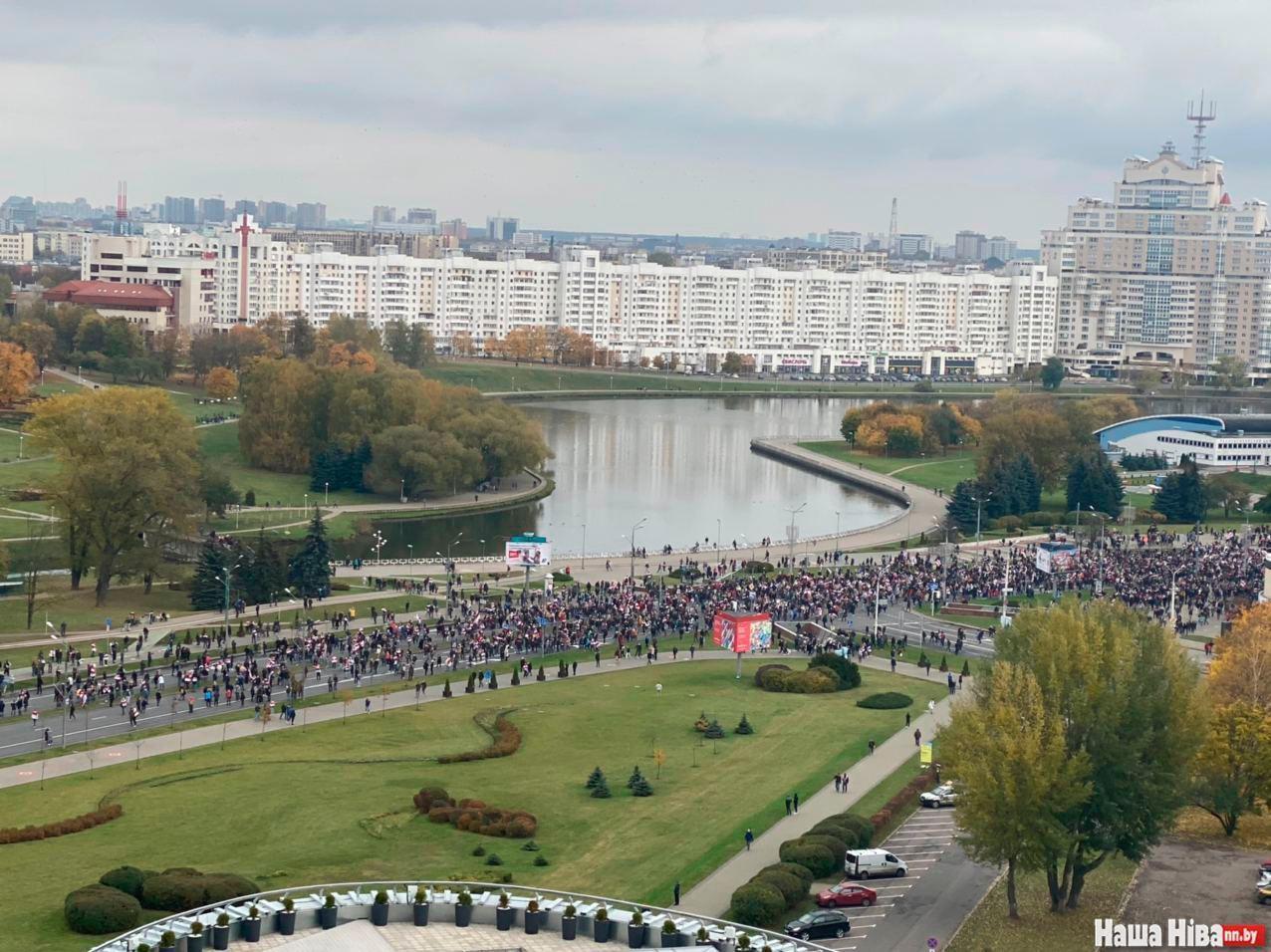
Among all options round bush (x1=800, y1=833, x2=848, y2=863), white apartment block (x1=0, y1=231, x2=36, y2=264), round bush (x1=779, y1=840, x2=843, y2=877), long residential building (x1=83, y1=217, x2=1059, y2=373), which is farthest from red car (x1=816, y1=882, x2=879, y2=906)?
white apartment block (x1=0, y1=231, x2=36, y2=264)

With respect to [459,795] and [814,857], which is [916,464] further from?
[814,857]

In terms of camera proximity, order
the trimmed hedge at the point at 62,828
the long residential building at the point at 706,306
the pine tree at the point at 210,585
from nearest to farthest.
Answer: the trimmed hedge at the point at 62,828 → the pine tree at the point at 210,585 → the long residential building at the point at 706,306

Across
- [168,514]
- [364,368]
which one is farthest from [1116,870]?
[364,368]

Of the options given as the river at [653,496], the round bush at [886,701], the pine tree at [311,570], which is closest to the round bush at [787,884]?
the round bush at [886,701]

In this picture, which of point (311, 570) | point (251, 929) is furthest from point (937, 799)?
point (311, 570)

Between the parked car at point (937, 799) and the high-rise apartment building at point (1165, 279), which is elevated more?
the high-rise apartment building at point (1165, 279)

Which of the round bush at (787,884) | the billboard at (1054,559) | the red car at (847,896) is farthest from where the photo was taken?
the billboard at (1054,559)

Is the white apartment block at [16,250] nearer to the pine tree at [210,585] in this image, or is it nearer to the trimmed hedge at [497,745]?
the pine tree at [210,585]
